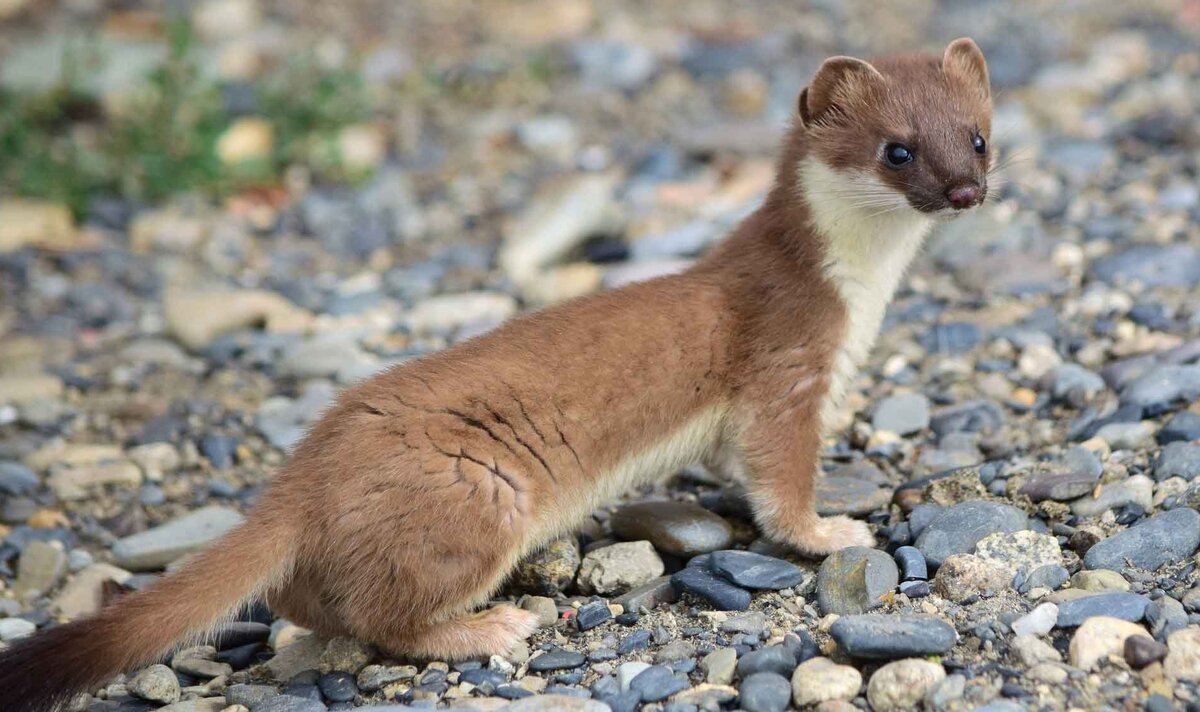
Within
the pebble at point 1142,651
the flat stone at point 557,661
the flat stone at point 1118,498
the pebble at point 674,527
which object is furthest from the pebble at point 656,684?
the flat stone at point 1118,498

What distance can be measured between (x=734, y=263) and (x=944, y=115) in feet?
3.07

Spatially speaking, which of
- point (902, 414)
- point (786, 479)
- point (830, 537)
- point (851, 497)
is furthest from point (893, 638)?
point (902, 414)

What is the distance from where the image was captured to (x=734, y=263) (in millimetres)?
5312

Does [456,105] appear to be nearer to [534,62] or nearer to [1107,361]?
[534,62]

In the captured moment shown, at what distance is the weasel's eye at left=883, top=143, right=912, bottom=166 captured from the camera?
4.96m

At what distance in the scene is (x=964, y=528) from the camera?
483cm

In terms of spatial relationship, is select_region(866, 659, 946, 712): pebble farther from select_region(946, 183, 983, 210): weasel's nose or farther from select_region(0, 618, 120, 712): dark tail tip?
select_region(0, 618, 120, 712): dark tail tip

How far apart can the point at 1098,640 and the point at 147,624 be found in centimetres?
279

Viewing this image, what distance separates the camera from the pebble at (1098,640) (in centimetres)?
402

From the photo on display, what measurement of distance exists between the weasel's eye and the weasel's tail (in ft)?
8.01

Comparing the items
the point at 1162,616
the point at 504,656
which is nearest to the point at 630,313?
the point at 504,656

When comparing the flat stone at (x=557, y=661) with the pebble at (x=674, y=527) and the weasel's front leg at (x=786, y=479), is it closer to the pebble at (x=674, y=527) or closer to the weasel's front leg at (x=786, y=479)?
the pebble at (x=674, y=527)

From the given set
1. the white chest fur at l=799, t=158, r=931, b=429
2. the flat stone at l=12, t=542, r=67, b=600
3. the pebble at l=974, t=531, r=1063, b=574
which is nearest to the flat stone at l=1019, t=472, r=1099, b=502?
the pebble at l=974, t=531, r=1063, b=574

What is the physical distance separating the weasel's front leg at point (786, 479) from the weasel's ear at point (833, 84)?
3.73 ft
